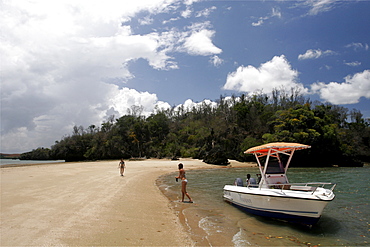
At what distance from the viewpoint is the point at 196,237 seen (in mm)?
6469

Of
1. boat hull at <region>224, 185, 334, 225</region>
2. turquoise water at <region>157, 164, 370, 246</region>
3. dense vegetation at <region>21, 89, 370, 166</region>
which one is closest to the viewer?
turquoise water at <region>157, 164, 370, 246</region>


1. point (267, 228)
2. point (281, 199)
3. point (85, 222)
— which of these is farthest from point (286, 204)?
point (85, 222)

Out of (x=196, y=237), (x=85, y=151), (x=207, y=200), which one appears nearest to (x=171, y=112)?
(x=85, y=151)

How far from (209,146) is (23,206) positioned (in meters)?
46.3

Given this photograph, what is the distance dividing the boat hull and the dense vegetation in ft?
106

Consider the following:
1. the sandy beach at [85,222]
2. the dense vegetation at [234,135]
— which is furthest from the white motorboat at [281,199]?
the dense vegetation at [234,135]

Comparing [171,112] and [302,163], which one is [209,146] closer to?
[302,163]

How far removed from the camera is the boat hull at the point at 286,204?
7.46 m

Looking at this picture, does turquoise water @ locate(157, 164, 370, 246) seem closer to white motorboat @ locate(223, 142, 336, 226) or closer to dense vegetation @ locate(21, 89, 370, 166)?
white motorboat @ locate(223, 142, 336, 226)

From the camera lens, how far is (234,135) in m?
53.7

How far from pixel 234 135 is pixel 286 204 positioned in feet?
152

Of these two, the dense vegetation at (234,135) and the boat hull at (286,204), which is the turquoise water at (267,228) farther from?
the dense vegetation at (234,135)

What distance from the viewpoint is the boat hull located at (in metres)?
7.46

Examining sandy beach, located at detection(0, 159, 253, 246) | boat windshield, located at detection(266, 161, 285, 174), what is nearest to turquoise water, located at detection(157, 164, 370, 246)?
sandy beach, located at detection(0, 159, 253, 246)
